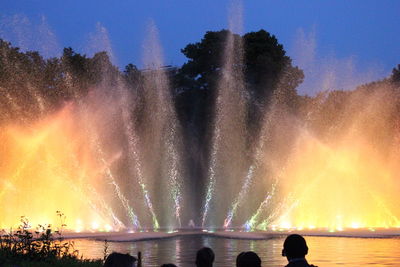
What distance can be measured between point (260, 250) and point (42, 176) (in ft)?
76.9

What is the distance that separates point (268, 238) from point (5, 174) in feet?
69.1

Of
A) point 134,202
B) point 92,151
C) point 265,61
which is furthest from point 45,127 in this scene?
point 265,61

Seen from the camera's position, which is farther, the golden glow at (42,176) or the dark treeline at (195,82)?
the dark treeline at (195,82)

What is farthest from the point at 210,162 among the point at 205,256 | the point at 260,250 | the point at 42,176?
the point at 205,256

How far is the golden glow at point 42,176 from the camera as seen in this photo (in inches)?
1566

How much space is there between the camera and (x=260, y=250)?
2050cm

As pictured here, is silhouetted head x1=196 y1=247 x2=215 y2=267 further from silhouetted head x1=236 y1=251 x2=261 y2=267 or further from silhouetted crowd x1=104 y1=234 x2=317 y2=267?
silhouetted head x1=236 y1=251 x2=261 y2=267

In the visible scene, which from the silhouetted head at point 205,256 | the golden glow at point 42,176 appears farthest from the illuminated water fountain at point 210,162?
the silhouetted head at point 205,256

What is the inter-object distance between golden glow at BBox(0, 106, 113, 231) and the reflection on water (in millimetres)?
14614

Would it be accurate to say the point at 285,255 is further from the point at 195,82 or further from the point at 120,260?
the point at 195,82

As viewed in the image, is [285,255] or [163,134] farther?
[163,134]

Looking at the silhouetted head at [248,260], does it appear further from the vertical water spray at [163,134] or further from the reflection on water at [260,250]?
the vertical water spray at [163,134]

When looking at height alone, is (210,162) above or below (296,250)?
above

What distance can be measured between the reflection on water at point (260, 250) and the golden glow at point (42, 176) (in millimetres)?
14614
